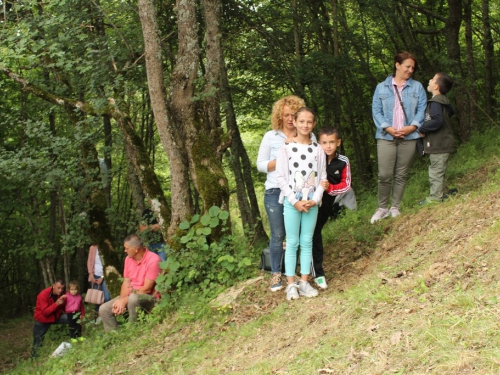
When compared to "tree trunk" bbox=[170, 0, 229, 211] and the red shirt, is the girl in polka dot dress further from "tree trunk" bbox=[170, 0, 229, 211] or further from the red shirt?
the red shirt

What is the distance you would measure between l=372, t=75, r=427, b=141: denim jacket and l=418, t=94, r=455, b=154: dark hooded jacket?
0.30 feet

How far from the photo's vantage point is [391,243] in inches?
270

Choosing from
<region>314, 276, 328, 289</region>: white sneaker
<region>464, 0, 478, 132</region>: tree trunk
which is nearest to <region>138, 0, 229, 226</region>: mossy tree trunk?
<region>314, 276, 328, 289</region>: white sneaker

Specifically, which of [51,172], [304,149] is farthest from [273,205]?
[51,172]

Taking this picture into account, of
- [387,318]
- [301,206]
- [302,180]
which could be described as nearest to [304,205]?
[301,206]

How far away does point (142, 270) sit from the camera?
7914mm

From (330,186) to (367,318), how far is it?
1907 millimetres

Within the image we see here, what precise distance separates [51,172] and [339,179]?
239 inches

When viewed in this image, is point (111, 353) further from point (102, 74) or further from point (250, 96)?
point (250, 96)

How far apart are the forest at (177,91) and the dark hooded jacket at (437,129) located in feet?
8.43

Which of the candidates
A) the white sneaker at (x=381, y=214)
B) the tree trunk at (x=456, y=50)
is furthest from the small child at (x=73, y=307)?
the tree trunk at (x=456, y=50)

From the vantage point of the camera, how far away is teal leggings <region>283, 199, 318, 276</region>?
5.88m

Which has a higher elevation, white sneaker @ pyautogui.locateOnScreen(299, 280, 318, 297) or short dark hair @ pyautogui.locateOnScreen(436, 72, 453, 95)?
short dark hair @ pyautogui.locateOnScreen(436, 72, 453, 95)

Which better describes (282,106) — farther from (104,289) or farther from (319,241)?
(104,289)
